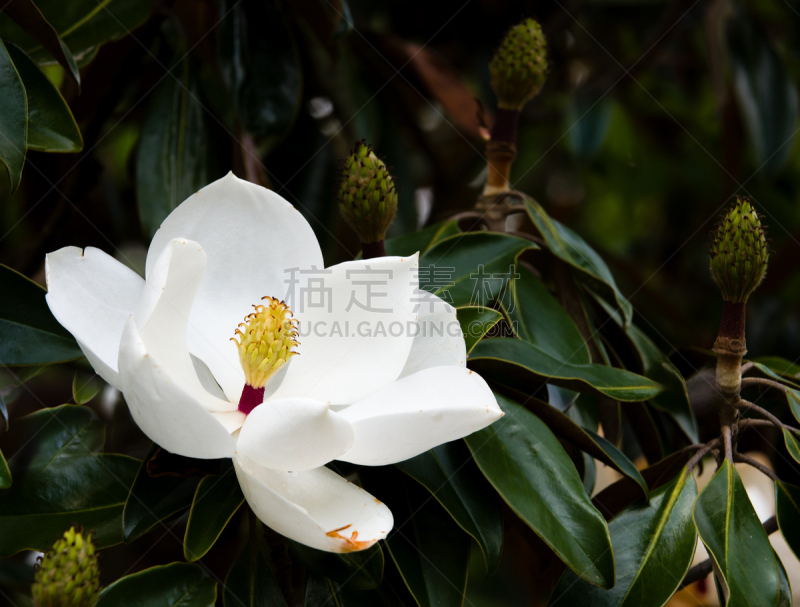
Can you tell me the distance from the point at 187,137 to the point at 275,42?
0.18 metres

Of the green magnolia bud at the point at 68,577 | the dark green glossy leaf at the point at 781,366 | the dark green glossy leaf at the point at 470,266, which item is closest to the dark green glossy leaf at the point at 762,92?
the dark green glossy leaf at the point at 781,366

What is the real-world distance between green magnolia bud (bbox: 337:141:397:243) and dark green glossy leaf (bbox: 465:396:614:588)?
0.62 feet

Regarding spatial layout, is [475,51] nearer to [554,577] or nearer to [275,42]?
[275,42]

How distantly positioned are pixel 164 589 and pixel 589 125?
3.99ft

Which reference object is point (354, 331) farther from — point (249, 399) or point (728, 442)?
point (728, 442)

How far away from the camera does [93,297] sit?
53cm

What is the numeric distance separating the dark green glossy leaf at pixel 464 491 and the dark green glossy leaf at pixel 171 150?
492 millimetres

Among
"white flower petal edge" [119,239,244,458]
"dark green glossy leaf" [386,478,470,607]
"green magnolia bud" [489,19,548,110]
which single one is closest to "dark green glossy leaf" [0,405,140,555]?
"white flower petal edge" [119,239,244,458]

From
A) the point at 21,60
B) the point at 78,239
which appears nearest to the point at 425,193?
the point at 78,239

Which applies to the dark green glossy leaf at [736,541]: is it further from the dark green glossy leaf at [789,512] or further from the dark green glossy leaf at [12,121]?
the dark green glossy leaf at [12,121]

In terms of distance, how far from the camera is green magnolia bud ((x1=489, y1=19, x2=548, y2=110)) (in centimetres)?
80

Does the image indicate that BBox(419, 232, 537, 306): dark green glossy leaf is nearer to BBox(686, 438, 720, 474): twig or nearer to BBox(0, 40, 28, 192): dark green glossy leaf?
BBox(686, 438, 720, 474): twig

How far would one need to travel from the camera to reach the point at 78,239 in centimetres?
108

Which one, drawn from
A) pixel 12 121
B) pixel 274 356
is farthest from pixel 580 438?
pixel 12 121
